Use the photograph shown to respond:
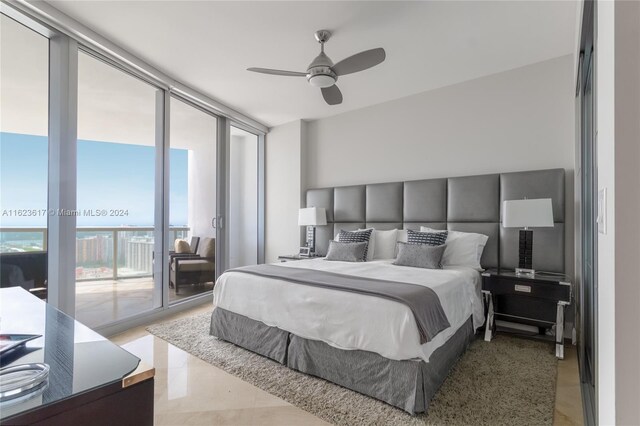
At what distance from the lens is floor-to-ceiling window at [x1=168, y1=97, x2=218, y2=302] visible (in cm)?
408

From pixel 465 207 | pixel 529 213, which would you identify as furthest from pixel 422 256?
pixel 529 213

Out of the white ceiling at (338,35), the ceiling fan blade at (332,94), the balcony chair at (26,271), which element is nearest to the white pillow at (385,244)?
the ceiling fan blade at (332,94)

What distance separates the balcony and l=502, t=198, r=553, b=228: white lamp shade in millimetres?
3754

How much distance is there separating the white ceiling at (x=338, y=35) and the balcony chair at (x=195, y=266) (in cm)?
226

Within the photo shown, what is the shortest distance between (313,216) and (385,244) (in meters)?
1.16

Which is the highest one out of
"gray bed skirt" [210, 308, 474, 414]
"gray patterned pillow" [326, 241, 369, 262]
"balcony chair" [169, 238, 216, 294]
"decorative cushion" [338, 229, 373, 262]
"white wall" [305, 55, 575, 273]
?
"white wall" [305, 55, 575, 273]

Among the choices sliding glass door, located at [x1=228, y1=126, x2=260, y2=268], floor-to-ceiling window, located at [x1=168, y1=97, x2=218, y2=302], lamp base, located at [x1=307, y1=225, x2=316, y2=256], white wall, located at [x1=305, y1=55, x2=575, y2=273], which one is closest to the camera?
white wall, located at [x1=305, y1=55, x2=575, y2=273]

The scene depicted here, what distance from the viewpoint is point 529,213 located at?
111 inches

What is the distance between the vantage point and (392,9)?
2463mm

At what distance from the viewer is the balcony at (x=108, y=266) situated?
8.70ft

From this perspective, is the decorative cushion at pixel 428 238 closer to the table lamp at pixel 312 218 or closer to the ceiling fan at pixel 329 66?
the table lamp at pixel 312 218

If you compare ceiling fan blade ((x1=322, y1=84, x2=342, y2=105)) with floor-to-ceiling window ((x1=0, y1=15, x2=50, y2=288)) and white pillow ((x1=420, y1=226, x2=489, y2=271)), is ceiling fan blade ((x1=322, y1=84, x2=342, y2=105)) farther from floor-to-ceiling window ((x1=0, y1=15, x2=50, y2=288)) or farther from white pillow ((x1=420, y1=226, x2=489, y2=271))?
floor-to-ceiling window ((x1=0, y1=15, x2=50, y2=288))

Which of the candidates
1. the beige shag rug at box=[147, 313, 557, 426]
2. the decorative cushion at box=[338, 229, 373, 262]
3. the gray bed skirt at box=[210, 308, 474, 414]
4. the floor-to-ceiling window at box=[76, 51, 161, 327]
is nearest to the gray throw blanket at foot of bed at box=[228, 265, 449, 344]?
the gray bed skirt at box=[210, 308, 474, 414]

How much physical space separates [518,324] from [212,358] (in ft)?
10.0
